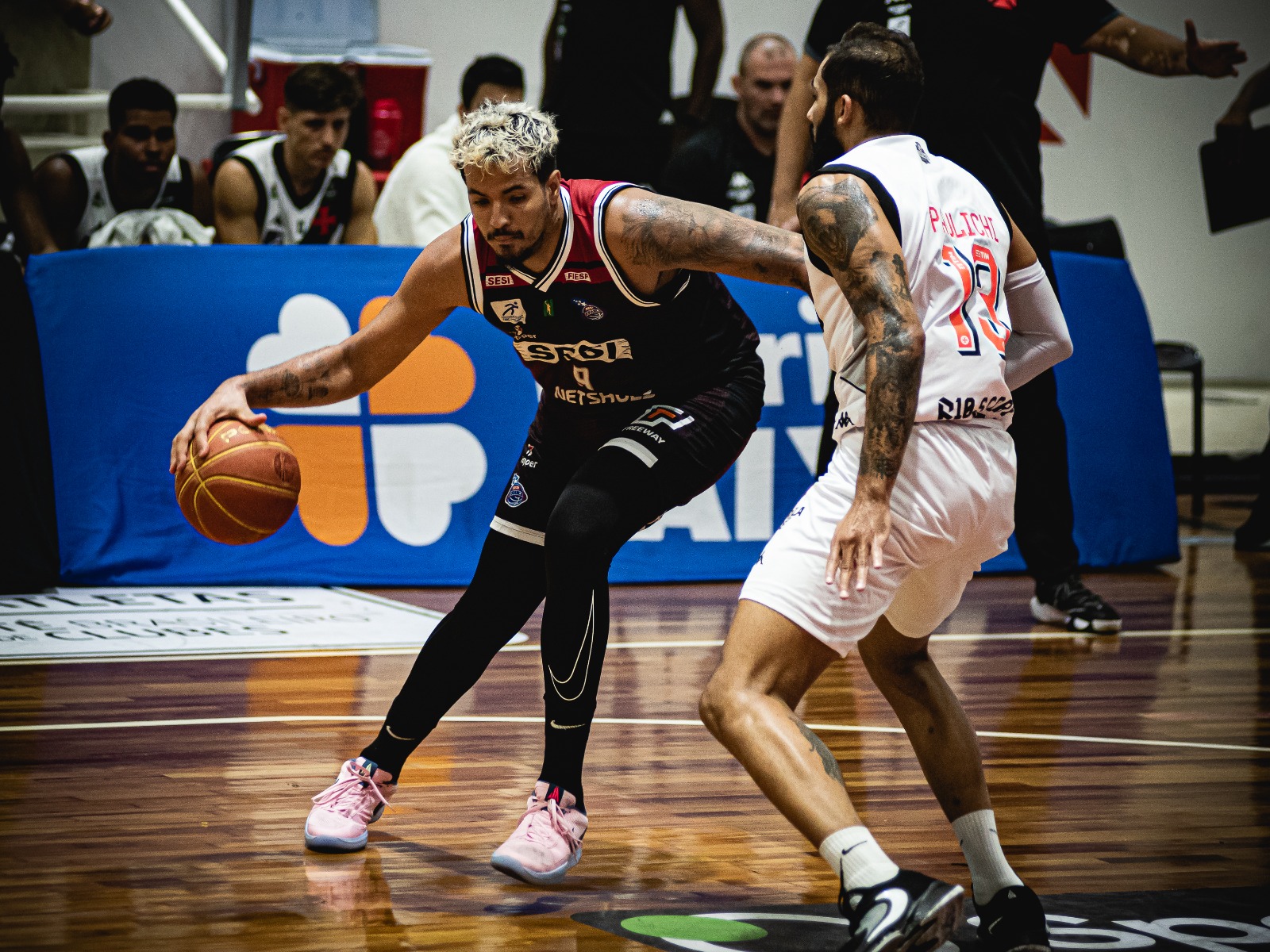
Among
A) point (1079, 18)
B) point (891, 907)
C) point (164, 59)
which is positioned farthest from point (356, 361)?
point (164, 59)

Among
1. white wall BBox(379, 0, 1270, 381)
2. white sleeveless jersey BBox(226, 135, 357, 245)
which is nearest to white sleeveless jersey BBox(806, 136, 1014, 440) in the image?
white sleeveless jersey BBox(226, 135, 357, 245)

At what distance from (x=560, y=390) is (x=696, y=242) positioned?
0.51 meters

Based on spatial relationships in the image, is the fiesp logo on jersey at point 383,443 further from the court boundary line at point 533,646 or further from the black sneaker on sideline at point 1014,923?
the black sneaker on sideline at point 1014,923

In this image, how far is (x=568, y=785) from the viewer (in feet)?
11.5

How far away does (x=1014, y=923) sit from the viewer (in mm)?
2861

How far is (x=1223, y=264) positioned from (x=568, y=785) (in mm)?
11228

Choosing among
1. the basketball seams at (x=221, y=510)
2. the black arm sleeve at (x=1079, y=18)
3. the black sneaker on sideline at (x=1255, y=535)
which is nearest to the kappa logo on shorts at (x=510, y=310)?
the basketball seams at (x=221, y=510)

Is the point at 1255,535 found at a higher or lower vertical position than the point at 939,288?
lower

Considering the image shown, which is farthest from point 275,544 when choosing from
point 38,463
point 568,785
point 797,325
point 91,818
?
point 568,785

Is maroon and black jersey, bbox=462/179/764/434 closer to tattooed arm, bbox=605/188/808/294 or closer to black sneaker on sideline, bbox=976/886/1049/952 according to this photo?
tattooed arm, bbox=605/188/808/294

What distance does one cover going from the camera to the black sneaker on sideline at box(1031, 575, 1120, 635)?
6.36 meters

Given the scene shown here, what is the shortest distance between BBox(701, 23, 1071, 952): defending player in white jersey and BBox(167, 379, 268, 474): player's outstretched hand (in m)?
1.38

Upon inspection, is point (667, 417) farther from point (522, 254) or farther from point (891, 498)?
point (891, 498)

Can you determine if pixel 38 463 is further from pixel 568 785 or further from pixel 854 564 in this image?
pixel 854 564
